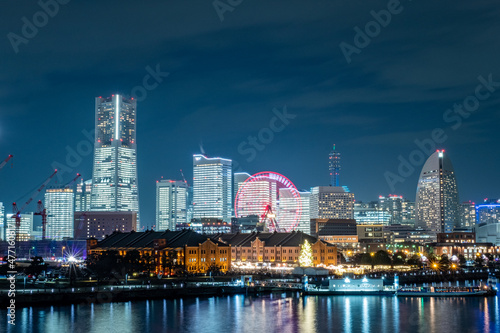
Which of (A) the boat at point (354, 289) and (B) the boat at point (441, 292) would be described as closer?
(B) the boat at point (441, 292)

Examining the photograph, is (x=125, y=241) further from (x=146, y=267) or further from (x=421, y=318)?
(x=421, y=318)

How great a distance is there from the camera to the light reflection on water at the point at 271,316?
222ft

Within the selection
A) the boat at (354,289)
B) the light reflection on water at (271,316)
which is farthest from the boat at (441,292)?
the light reflection on water at (271,316)

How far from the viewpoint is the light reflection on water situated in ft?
222

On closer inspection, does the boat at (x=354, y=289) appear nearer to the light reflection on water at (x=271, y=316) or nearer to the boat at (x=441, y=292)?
the boat at (x=441, y=292)

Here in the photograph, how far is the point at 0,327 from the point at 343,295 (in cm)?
4893

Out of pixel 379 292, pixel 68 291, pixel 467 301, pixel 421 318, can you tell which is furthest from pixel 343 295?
pixel 68 291

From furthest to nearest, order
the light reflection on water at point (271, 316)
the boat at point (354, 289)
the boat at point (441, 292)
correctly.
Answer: the boat at point (354, 289), the boat at point (441, 292), the light reflection on water at point (271, 316)

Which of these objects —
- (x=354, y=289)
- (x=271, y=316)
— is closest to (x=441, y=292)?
(x=354, y=289)

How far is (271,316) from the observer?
75688mm

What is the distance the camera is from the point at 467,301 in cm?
8925

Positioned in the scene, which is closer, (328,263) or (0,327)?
(0,327)

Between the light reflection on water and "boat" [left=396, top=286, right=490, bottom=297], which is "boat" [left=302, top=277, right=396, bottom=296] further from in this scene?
the light reflection on water

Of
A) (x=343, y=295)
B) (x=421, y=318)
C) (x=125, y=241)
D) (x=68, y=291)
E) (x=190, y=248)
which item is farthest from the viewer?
(x=125, y=241)
